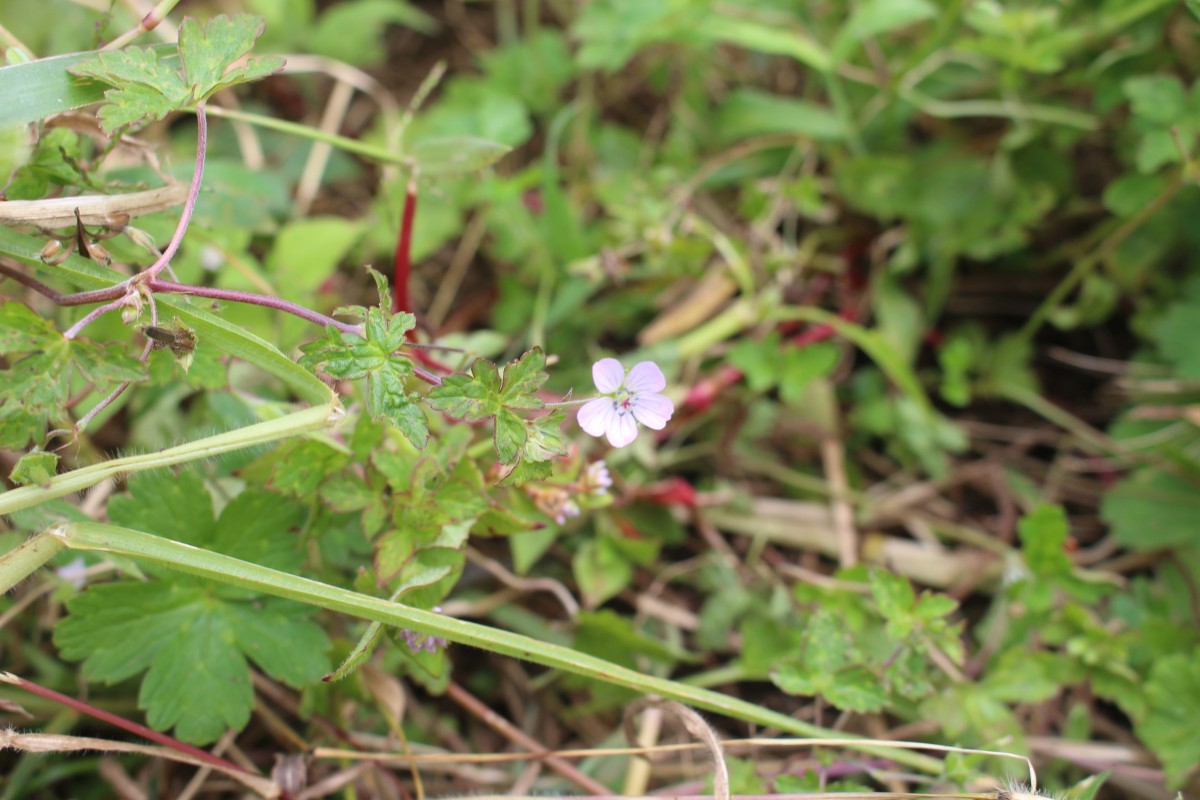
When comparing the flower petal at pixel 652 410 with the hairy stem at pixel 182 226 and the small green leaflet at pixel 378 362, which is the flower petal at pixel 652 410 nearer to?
the small green leaflet at pixel 378 362

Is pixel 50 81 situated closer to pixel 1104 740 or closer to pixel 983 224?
pixel 983 224

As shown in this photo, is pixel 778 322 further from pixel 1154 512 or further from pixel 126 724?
pixel 126 724

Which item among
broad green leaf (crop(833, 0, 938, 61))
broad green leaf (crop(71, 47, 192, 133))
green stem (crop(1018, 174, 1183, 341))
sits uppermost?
broad green leaf (crop(833, 0, 938, 61))

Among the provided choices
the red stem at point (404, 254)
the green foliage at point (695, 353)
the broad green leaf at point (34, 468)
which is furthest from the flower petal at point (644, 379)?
the broad green leaf at point (34, 468)

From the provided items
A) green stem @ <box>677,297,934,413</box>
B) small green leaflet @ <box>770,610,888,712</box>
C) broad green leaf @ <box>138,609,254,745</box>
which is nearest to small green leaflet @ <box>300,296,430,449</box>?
broad green leaf @ <box>138,609,254,745</box>

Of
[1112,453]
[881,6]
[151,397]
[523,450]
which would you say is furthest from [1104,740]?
[151,397]

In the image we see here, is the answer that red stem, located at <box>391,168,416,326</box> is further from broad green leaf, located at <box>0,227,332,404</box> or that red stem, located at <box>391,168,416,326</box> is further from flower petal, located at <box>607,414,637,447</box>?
flower petal, located at <box>607,414,637,447</box>

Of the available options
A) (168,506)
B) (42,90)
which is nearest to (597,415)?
(168,506)
